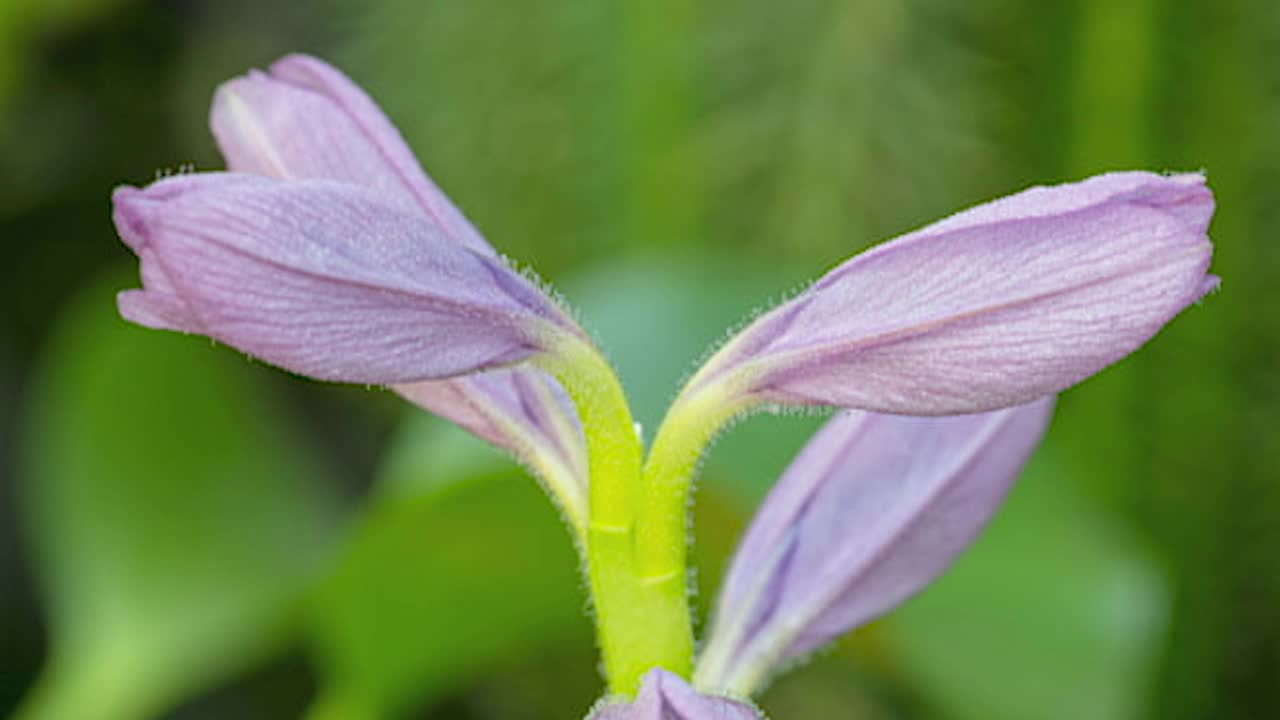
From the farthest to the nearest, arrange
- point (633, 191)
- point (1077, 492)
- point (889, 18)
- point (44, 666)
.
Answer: point (44, 666)
point (633, 191)
point (889, 18)
point (1077, 492)

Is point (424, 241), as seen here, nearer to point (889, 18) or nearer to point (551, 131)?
point (889, 18)

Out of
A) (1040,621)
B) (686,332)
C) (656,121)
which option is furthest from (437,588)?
(656,121)

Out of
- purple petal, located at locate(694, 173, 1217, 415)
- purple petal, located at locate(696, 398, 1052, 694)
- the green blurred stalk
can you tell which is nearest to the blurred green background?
the green blurred stalk

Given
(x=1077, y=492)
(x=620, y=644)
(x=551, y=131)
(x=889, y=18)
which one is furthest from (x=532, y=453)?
(x=551, y=131)

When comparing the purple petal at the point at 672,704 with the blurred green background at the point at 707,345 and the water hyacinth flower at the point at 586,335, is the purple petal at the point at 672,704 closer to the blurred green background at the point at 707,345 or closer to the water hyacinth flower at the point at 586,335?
the water hyacinth flower at the point at 586,335

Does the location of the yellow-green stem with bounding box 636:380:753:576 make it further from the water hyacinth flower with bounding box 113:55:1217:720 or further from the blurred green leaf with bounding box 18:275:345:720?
the blurred green leaf with bounding box 18:275:345:720

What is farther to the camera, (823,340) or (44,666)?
(44,666)
